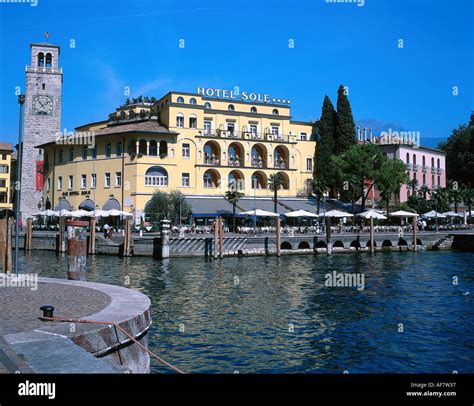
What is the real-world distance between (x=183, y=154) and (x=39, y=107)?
24.7 metres

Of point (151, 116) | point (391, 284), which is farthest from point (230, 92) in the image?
point (391, 284)

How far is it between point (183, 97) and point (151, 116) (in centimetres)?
644

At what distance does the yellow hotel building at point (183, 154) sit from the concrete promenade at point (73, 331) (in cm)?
4301

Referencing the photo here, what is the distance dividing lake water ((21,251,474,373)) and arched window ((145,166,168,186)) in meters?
24.7

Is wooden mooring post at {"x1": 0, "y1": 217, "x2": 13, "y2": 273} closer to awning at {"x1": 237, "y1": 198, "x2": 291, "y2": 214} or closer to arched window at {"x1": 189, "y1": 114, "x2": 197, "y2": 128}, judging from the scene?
awning at {"x1": 237, "y1": 198, "x2": 291, "y2": 214}

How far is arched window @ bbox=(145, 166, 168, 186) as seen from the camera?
5544cm

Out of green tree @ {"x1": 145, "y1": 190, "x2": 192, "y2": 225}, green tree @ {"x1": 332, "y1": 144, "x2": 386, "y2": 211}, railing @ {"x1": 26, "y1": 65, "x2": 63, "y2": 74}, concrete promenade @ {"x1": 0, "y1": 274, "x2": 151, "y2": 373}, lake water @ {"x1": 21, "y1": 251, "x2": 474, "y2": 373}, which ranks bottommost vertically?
lake water @ {"x1": 21, "y1": 251, "x2": 474, "y2": 373}

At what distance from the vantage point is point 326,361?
11445mm

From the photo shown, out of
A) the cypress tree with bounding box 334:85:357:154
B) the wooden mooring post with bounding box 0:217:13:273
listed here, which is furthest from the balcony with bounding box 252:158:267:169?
the wooden mooring post with bounding box 0:217:13:273

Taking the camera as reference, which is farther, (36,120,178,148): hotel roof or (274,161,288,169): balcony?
(274,161,288,169): balcony

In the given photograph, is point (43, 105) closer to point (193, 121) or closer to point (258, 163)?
point (193, 121)

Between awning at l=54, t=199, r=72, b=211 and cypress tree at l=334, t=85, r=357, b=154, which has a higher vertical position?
cypress tree at l=334, t=85, r=357, b=154

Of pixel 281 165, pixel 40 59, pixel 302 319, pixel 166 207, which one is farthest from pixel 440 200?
pixel 302 319

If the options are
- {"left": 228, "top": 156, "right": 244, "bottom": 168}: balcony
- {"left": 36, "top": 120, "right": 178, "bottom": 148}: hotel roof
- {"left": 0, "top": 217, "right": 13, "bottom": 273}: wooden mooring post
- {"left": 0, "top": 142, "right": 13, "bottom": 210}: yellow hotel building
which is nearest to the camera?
{"left": 0, "top": 217, "right": 13, "bottom": 273}: wooden mooring post
